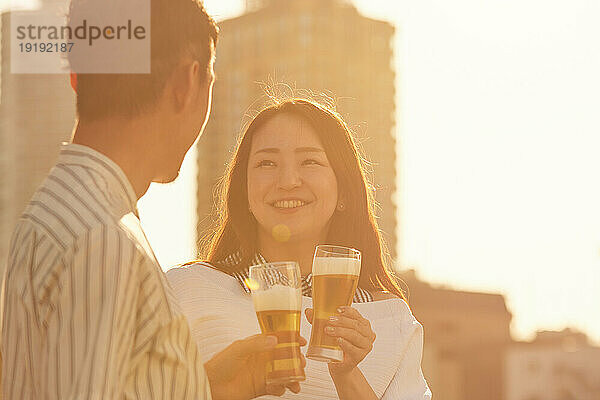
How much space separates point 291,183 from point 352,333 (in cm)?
97

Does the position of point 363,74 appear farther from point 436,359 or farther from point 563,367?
point 563,367

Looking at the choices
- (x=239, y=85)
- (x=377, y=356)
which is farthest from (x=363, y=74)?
(x=377, y=356)

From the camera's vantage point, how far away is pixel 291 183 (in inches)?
165

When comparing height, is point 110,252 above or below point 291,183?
below

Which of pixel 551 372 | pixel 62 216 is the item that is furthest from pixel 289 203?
pixel 551 372

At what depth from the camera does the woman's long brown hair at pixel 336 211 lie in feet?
14.8

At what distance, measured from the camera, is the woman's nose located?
13.8 ft

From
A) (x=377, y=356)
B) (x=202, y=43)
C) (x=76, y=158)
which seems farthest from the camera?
(x=377, y=356)

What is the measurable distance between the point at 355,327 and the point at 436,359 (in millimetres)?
94133

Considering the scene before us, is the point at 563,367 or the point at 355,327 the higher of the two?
the point at 355,327

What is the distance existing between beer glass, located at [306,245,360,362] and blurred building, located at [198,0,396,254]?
91989 millimetres

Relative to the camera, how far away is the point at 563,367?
106 m

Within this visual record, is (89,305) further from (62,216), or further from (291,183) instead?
(291,183)

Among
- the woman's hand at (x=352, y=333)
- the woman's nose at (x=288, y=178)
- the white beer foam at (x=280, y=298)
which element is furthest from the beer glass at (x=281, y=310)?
the woman's nose at (x=288, y=178)
